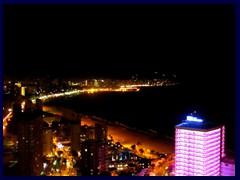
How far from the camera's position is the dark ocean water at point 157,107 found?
24.0ft

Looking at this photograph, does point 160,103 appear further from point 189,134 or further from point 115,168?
point 189,134

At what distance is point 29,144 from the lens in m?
4.02

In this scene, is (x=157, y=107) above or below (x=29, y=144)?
above

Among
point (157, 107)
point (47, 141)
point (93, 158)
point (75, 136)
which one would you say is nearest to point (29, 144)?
point (93, 158)

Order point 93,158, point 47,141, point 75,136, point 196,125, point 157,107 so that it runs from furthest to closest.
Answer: point 157,107
point 75,136
point 47,141
point 93,158
point 196,125

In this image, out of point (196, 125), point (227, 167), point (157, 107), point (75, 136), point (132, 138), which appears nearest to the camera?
point (227, 167)

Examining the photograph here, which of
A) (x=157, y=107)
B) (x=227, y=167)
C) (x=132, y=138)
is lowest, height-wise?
(x=227, y=167)

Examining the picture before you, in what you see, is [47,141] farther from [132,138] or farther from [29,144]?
[132,138]

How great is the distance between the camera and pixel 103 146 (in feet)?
15.7

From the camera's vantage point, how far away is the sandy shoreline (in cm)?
637

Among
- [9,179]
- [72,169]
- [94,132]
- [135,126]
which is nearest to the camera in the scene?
[9,179]

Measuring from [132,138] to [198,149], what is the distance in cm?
337

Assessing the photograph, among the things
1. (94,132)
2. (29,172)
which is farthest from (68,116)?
(29,172)

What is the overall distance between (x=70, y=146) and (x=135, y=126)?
277 cm
